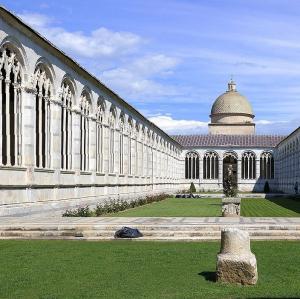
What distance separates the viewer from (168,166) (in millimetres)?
65250


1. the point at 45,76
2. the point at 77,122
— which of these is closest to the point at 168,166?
the point at 77,122

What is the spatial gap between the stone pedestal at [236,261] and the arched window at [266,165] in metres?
67.5

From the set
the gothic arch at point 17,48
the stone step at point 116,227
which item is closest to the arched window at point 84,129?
the gothic arch at point 17,48

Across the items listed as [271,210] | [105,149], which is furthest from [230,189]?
[105,149]

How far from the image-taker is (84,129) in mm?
29984

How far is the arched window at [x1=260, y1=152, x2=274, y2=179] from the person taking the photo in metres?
75.6

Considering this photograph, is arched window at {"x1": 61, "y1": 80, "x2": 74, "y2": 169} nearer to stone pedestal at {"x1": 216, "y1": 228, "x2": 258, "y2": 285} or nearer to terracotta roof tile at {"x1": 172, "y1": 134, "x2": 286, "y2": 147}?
stone pedestal at {"x1": 216, "y1": 228, "x2": 258, "y2": 285}

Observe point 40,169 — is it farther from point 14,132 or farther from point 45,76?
point 45,76

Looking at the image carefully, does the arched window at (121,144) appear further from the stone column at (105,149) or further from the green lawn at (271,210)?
the green lawn at (271,210)

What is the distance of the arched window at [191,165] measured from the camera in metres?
78.3

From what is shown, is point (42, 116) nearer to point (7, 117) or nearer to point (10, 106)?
point (10, 106)

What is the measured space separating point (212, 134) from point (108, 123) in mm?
49054

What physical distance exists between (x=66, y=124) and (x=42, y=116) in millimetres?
3323

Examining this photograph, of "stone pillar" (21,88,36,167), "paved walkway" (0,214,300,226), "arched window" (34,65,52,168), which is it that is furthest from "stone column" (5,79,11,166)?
"arched window" (34,65,52,168)
